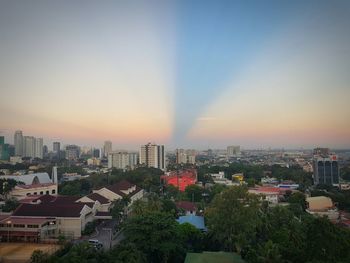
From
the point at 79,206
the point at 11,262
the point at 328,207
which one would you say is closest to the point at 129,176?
the point at 79,206

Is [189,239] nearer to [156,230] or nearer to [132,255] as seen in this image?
[156,230]

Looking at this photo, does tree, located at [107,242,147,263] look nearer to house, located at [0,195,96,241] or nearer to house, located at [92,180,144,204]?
house, located at [0,195,96,241]

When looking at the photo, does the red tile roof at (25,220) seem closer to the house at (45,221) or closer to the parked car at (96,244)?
the house at (45,221)

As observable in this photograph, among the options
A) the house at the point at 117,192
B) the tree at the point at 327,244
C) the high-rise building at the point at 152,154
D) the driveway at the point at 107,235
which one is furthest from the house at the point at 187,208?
the high-rise building at the point at 152,154

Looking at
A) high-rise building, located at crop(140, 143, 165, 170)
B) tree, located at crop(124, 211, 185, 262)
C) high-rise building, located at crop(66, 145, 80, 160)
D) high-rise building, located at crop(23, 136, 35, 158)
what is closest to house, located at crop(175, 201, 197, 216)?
tree, located at crop(124, 211, 185, 262)

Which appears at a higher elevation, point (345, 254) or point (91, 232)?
point (345, 254)

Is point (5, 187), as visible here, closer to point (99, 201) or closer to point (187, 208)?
point (99, 201)

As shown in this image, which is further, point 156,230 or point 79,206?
point 79,206
